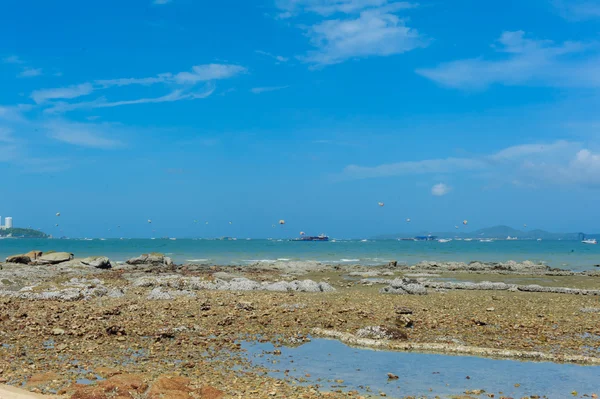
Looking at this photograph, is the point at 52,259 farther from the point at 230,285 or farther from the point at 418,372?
the point at 418,372

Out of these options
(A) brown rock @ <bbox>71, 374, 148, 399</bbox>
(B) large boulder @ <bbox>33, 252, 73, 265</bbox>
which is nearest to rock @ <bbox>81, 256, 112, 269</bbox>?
(B) large boulder @ <bbox>33, 252, 73, 265</bbox>

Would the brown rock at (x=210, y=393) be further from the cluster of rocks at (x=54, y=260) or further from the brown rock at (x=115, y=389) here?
the cluster of rocks at (x=54, y=260)

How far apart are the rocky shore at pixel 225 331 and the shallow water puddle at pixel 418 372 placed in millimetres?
508

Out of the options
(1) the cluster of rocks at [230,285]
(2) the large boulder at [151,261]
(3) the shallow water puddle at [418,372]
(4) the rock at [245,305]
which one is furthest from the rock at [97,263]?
(3) the shallow water puddle at [418,372]

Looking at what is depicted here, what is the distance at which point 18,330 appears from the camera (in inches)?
536

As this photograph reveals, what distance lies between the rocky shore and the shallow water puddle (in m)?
0.51

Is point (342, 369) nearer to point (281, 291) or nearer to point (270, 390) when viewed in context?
point (270, 390)

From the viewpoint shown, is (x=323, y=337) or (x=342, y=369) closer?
(x=342, y=369)

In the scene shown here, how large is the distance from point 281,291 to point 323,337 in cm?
1025

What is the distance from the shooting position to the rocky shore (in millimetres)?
9336

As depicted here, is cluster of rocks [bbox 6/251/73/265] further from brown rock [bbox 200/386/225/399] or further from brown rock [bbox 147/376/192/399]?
brown rock [bbox 200/386/225/399]

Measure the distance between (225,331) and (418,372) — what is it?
220 inches

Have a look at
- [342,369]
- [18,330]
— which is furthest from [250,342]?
[18,330]

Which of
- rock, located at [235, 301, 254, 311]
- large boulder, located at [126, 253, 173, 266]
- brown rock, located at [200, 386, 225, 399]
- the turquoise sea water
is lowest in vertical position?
the turquoise sea water
